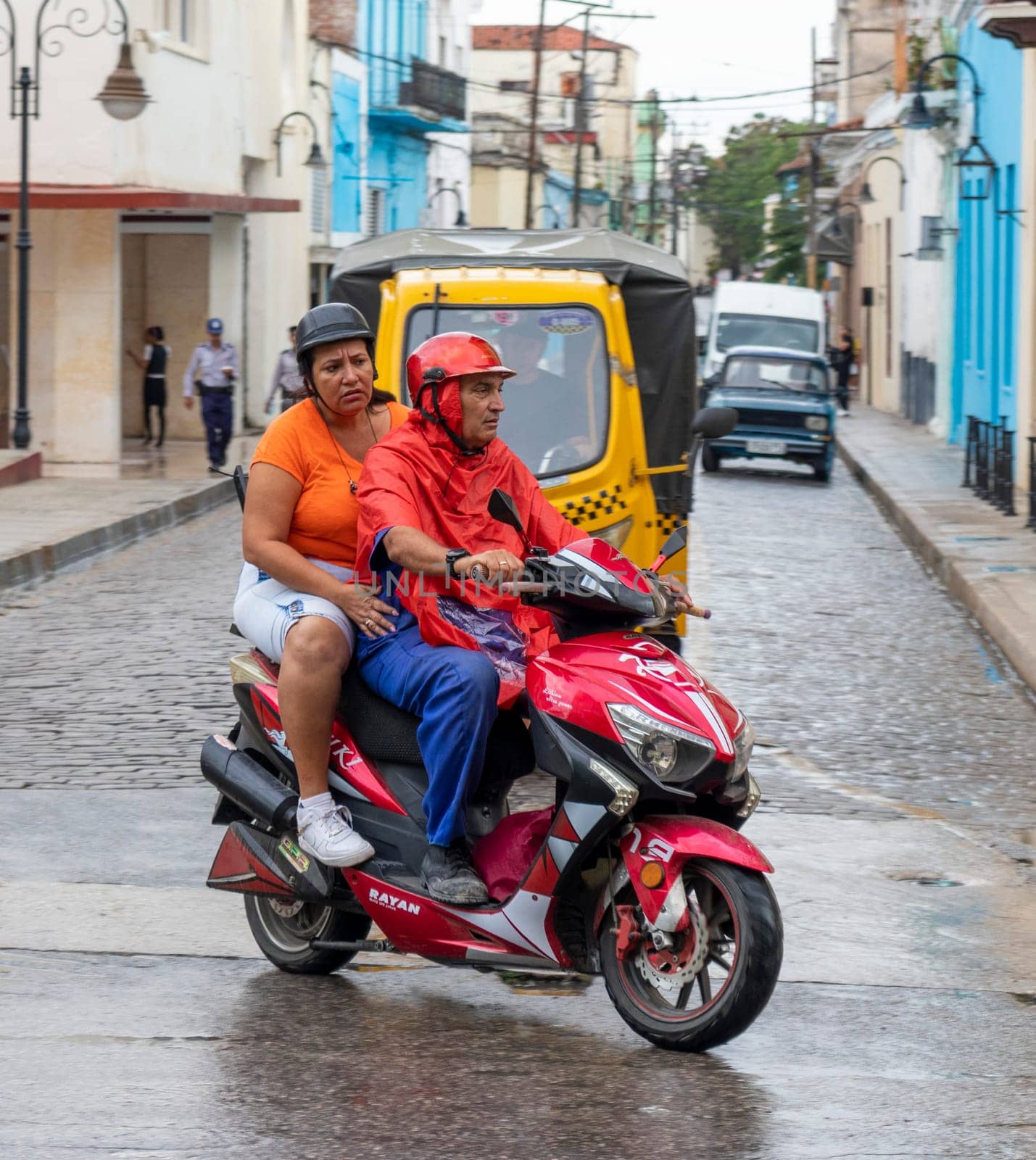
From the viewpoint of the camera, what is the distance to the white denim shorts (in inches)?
206

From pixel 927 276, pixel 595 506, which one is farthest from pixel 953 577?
pixel 927 276

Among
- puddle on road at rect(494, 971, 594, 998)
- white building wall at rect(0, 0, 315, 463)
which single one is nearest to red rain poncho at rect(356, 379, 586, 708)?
puddle on road at rect(494, 971, 594, 998)

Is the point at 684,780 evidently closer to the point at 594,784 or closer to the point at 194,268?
the point at 594,784

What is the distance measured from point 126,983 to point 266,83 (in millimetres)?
28206

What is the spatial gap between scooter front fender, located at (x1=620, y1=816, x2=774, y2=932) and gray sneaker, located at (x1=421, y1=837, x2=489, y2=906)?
44cm

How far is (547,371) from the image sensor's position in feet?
33.9

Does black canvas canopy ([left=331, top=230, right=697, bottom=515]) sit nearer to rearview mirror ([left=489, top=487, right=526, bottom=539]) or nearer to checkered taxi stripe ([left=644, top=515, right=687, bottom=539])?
checkered taxi stripe ([left=644, top=515, right=687, bottom=539])

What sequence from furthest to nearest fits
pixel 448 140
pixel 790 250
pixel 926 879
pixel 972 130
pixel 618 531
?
1. pixel 790 250
2. pixel 448 140
3. pixel 972 130
4. pixel 618 531
5. pixel 926 879

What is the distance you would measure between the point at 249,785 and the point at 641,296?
6613 mm

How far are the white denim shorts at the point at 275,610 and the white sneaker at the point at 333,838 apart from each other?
424 mm

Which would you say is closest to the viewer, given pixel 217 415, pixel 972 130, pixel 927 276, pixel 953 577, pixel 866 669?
pixel 866 669

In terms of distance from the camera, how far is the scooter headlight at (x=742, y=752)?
482cm

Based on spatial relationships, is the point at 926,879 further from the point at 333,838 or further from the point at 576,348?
the point at 576,348

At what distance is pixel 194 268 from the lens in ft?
97.2
